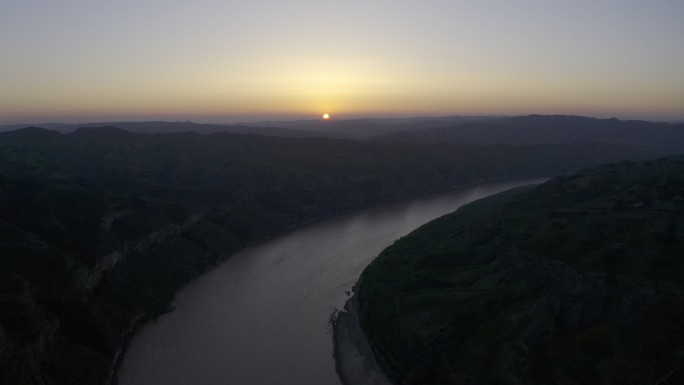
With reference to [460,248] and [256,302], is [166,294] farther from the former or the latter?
[460,248]

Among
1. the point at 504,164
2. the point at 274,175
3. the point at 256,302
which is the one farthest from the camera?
the point at 504,164

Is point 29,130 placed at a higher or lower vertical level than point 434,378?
higher

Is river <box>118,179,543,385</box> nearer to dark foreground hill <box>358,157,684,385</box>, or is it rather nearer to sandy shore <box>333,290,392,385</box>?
sandy shore <box>333,290,392,385</box>

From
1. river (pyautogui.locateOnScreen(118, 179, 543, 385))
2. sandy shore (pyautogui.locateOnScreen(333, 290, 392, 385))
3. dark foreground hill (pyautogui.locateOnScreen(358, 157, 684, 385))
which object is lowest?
river (pyautogui.locateOnScreen(118, 179, 543, 385))

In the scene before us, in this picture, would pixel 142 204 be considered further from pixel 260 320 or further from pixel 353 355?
pixel 353 355

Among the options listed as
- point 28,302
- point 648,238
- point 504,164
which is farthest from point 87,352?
point 504,164

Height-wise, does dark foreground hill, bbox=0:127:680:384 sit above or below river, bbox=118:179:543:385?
above

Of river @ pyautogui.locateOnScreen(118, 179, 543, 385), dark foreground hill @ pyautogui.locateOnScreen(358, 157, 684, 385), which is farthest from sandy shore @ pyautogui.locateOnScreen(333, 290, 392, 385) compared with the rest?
dark foreground hill @ pyautogui.locateOnScreen(358, 157, 684, 385)

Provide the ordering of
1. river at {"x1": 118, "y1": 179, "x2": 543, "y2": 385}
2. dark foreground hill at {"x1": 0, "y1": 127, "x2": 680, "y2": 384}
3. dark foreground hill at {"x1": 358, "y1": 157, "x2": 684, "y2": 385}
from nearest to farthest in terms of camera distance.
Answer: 1. dark foreground hill at {"x1": 358, "y1": 157, "x2": 684, "y2": 385}
2. dark foreground hill at {"x1": 0, "y1": 127, "x2": 680, "y2": 384}
3. river at {"x1": 118, "y1": 179, "x2": 543, "y2": 385}
